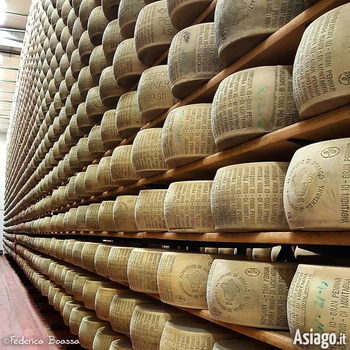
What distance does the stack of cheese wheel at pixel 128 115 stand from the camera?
110 inches

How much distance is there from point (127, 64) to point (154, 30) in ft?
1.47

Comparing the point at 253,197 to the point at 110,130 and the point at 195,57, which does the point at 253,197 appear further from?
the point at 110,130

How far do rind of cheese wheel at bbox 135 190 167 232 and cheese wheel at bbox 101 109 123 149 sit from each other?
805mm

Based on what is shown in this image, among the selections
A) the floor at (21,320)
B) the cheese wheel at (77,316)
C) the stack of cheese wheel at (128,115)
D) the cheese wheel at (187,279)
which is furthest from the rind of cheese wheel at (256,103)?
the floor at (21,320)

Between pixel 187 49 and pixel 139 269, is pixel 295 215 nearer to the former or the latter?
pixel 187 49

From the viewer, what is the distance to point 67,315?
168 inches

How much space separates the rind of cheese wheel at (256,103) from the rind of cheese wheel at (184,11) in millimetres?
549

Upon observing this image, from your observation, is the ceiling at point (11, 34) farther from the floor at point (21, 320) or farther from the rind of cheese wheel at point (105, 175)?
the rind of cheese wheel at point (105, 175)

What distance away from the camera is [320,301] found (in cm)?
119

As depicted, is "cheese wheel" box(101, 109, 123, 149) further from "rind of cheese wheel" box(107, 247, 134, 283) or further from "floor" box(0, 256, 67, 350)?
"floor" box(0, 256, 67, 350)

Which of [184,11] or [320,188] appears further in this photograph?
[184,11]

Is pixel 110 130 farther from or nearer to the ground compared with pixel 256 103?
farther from the ground

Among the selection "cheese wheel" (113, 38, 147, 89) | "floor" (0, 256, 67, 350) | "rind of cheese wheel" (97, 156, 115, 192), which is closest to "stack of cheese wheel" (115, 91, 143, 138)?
"cheese wheel" (113, 38, 147, 89)

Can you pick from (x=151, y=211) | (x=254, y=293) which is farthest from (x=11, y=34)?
(x=254, y=293)
